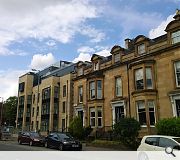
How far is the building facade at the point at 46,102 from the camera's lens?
4822 centimetres

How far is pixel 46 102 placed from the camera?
53.2m

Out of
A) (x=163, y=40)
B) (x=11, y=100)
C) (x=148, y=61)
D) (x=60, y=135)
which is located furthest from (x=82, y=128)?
(x=11, y=100)

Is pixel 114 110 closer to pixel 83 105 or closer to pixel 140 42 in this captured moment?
pixel 83 105

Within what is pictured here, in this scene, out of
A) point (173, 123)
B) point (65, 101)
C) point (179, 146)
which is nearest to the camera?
point (179, 146)

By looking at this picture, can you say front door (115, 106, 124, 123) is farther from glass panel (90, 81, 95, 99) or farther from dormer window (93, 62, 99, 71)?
dormer window (93, 62, 99, 71)

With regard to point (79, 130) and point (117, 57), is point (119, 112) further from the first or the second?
point (117, 57)

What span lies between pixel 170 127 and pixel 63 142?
877cm

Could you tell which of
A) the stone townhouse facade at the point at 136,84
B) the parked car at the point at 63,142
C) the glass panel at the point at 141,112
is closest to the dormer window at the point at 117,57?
the stone townhouse facade at the point at 136,84

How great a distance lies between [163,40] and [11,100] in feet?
207

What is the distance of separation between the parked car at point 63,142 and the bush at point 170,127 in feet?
22.8

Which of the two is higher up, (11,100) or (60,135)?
(11,100)

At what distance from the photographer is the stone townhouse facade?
26442 mm

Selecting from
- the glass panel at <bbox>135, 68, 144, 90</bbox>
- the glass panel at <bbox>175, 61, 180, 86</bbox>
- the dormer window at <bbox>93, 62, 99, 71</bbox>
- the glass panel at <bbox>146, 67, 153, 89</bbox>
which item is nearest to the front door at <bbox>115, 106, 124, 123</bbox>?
the glass panel at <bbox>135, 68, 144, 90</bbox>

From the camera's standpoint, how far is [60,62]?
73.0 m
